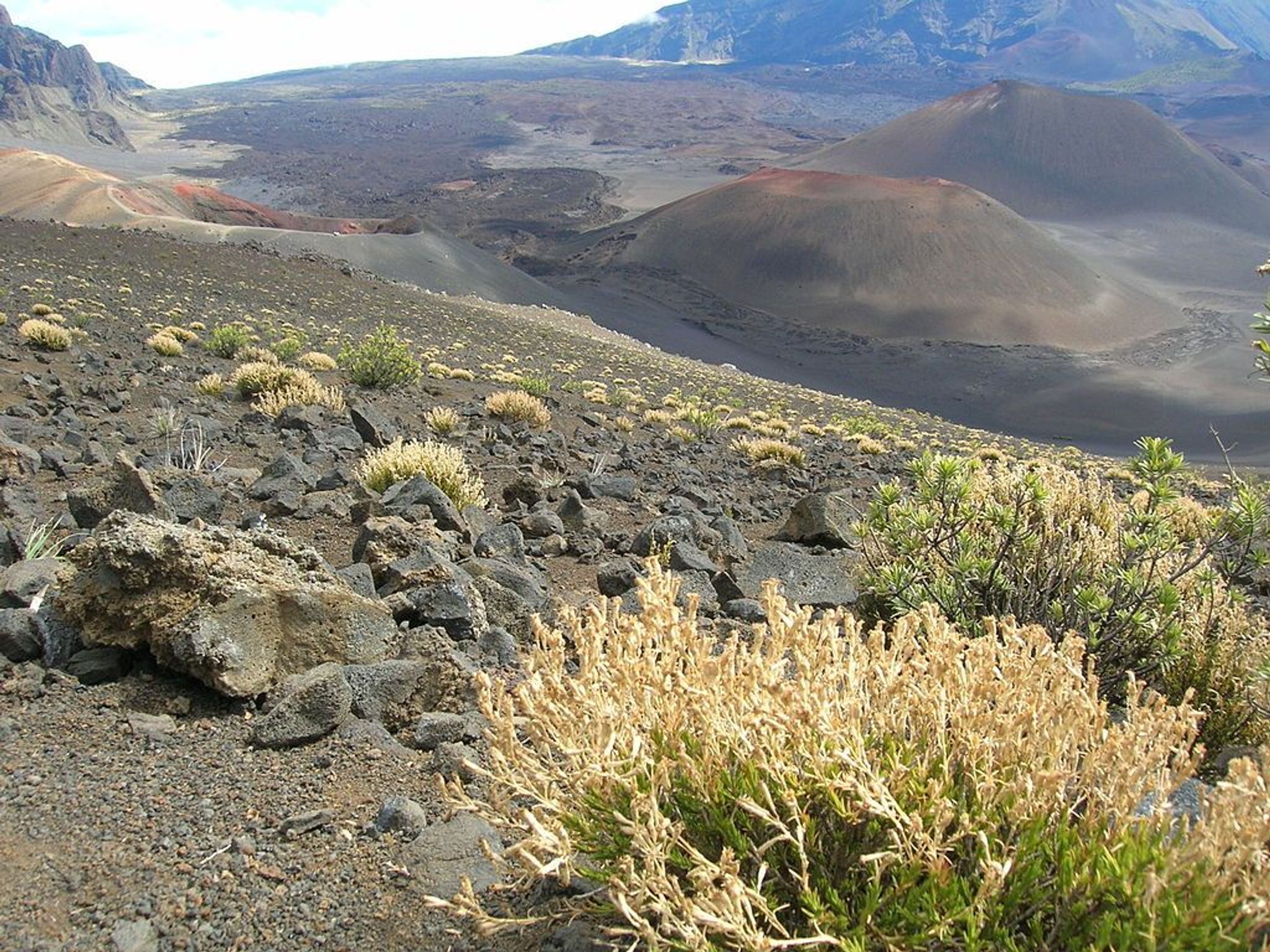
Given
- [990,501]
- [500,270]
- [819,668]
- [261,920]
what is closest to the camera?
[819,668]

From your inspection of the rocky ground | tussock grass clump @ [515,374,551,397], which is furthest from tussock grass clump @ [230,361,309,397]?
tussock grass clump @ [515,374,551,397]

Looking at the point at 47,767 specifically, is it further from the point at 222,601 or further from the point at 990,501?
the point at 990,501

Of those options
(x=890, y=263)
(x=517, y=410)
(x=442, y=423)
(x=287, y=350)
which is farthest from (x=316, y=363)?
(x=890, y=263)

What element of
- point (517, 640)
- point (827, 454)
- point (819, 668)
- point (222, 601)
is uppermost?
point (819, 668)

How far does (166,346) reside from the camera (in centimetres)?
1052

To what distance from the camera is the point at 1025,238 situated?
6531 centimetres

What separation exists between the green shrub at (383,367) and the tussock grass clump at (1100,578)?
731 cm

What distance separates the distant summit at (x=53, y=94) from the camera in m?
124

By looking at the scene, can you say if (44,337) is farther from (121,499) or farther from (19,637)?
(19,637)

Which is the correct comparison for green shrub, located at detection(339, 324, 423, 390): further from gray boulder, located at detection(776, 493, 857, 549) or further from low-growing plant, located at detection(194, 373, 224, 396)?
gray boulder, located at detection(776, 493, 857, 549)

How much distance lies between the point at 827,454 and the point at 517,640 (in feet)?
28.4

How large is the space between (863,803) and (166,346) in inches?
433

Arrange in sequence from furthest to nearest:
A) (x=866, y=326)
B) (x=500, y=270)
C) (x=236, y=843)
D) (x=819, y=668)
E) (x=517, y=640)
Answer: (x=866, y=326) < (x=500, y=270) < (x=517, y=640) < (x=236, y=843) < (x=819, y=668)

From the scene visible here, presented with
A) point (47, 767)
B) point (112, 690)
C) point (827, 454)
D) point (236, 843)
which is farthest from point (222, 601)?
point (827, 454)
